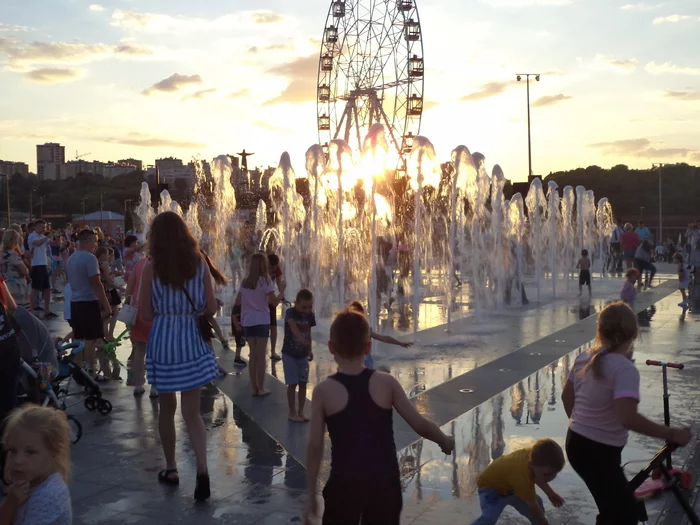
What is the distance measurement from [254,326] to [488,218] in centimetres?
1384

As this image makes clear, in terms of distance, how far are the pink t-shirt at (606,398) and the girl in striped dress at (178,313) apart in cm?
223

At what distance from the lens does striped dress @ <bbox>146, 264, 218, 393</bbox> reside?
15.4 ft

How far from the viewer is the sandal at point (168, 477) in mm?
4945

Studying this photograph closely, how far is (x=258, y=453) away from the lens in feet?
18.5

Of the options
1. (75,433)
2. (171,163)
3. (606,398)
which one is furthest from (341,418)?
(171,163)

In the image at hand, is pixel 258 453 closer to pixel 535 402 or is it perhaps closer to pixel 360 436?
pixel 535 402

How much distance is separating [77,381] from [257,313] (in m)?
1.68

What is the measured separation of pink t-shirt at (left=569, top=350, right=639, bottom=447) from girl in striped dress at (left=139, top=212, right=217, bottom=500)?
2225 mm

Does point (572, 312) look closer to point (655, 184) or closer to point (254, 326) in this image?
point (254, 326)

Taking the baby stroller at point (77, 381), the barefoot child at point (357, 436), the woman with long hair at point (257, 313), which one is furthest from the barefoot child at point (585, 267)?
the barefoot child at point (357, 436)

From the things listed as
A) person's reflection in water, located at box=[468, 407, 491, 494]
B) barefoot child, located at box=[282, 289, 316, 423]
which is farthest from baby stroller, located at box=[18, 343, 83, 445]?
person's reflection in water, located at box=[468, 407, 491, 494]

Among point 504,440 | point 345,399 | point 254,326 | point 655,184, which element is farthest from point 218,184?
point 655,184

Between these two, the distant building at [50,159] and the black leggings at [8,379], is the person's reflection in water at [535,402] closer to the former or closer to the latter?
the black leggings at [8,379]

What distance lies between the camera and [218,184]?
19688mm
